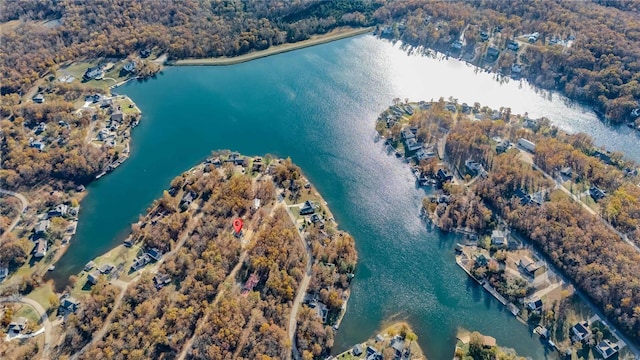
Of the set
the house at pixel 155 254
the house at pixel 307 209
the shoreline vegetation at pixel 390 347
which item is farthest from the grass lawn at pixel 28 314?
the shoreline vegetation at pixel 390 347

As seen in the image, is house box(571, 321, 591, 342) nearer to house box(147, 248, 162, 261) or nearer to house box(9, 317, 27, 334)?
house box(147, 248, 162, 261)

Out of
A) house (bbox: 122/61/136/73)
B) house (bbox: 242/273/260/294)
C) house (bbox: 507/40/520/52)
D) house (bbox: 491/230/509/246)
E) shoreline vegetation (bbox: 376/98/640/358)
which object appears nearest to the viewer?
shoreline vegetation (bbox: 376/98/640/358)

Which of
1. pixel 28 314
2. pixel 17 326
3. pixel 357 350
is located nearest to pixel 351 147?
pixel 357 350

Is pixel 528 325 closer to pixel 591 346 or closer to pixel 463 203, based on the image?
pixel 591 346

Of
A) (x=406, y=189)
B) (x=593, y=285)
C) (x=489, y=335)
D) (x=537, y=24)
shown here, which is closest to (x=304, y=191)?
(x=406, y=189)

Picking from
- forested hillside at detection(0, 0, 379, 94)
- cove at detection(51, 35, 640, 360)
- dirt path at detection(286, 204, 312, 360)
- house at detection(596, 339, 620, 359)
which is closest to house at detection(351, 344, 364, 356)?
cove at detection(51, 35, 640, 360)

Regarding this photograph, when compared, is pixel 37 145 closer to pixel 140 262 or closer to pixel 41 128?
pixel 41 128
